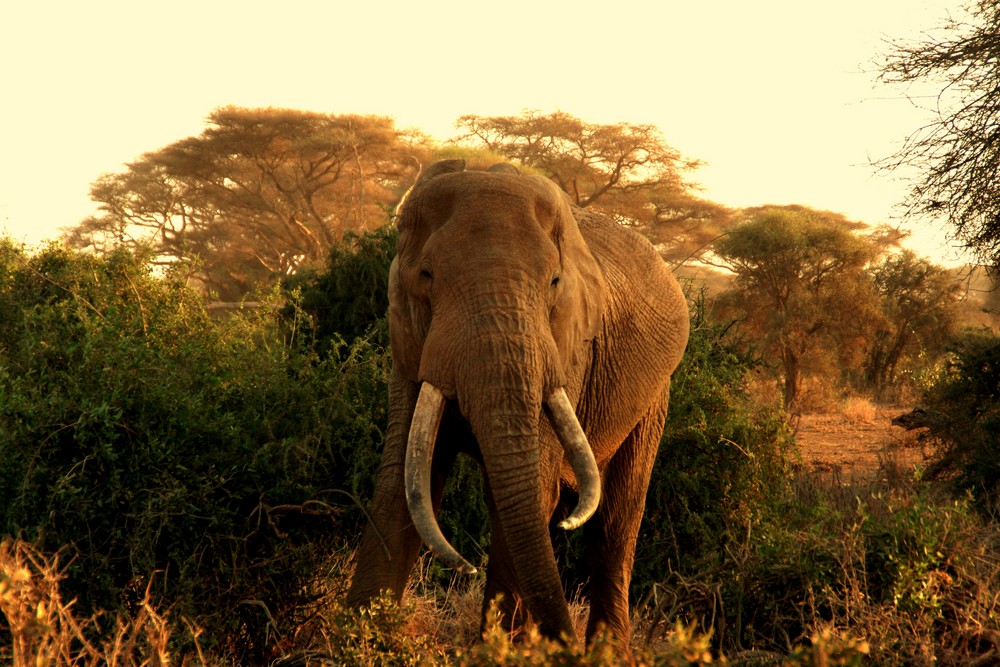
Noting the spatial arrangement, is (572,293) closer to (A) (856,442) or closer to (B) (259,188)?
(A) (856,442)

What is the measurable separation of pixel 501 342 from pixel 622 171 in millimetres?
23258

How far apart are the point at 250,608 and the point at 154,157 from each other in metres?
21.3

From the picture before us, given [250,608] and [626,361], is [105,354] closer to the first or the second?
[250,608]

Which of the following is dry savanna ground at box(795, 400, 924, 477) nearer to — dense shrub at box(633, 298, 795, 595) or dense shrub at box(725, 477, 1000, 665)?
dense shrub at box(633, 298, 795, 595)

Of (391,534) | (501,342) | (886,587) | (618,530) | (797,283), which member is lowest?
(797,283)

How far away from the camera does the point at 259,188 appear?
985 inches

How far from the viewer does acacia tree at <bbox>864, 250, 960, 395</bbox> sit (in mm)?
21703

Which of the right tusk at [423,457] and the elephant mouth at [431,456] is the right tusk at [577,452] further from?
the right tusk at [423,457]

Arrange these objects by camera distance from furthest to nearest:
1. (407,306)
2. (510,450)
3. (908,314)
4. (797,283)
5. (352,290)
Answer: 1. (908,314)
2. (797,283)
3. (352,290)
4. (407,306)
5. (510,450)

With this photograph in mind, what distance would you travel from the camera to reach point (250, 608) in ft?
16.4

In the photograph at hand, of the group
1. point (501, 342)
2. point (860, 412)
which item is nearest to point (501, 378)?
point (501, 342)

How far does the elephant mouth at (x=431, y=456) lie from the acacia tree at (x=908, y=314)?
18494mm

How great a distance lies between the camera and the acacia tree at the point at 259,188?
78.8ft

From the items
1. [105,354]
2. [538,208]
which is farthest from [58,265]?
[538,208]
